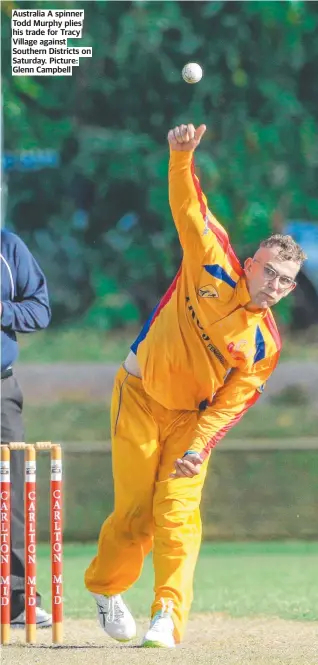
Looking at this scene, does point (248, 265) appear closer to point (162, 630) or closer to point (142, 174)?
point (162, 630)

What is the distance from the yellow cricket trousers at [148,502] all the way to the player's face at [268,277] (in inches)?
19.8

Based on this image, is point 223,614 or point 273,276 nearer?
point 273,276

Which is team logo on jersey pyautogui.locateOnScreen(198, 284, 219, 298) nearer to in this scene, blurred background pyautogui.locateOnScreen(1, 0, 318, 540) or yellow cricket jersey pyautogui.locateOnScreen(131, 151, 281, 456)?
yellow cricket jersey pyautogui.locateOnScreen(131, 151, 281, 456)

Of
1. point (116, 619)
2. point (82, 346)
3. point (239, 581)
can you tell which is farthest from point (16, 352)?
point (82, 346)

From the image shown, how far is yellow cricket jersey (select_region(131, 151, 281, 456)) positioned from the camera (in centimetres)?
422

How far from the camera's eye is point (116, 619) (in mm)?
4395

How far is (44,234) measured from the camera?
9.11 meters

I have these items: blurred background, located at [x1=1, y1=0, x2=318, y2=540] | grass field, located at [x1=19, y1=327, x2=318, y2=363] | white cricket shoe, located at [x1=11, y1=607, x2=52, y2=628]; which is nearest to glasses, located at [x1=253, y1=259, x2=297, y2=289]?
white cricket shoe, located at [x1=11, y1=607, x2=52, y2=628]

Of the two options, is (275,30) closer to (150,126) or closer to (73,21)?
(150,126)

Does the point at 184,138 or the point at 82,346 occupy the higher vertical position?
the point at 184,138

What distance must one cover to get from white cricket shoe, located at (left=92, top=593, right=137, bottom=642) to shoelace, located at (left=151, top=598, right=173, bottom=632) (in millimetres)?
299

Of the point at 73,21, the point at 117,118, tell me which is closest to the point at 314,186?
the point at 117,118

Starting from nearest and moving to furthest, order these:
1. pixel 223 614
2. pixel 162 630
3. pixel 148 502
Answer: pixel 162 630
pixel 148 502
pixel 223 614

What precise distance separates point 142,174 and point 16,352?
4.50 metres
